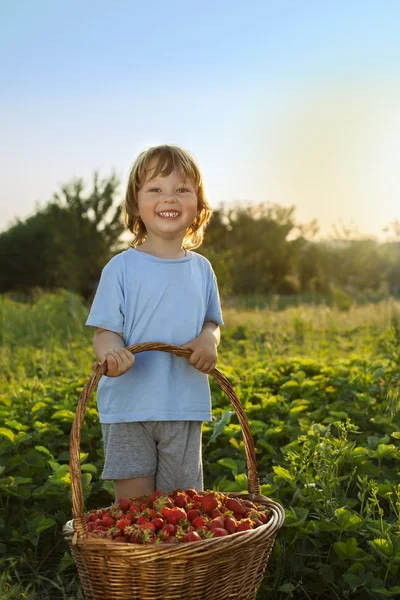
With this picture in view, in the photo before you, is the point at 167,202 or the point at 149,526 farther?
the point at 167,202

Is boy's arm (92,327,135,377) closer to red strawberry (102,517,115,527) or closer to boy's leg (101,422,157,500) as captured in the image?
boy's leg (101,422,157,500)

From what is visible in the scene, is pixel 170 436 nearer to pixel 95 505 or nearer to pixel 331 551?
pixel 331 551

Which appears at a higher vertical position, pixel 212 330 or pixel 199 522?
pixel 212 330

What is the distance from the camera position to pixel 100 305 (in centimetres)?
281

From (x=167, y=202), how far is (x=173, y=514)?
3.86 ft

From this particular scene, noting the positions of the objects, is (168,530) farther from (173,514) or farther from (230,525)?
(230,525)

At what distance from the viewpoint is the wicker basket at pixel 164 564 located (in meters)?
2.15

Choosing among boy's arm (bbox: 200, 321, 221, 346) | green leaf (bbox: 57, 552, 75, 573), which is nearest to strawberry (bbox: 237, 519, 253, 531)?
boy's arm (bbox: 200, 321, 221, 346)

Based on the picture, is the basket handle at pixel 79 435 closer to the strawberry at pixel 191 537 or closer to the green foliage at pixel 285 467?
the green foliage at pixel 285 467

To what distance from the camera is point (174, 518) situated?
7.66ft

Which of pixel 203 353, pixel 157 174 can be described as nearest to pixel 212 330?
pixel 203 353

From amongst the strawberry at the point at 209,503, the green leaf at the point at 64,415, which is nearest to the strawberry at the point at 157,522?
the strawberry at the point at 209,503

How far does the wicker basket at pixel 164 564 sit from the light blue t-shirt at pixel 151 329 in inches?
12.9

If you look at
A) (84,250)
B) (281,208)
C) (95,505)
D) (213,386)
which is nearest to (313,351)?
(213,386)
